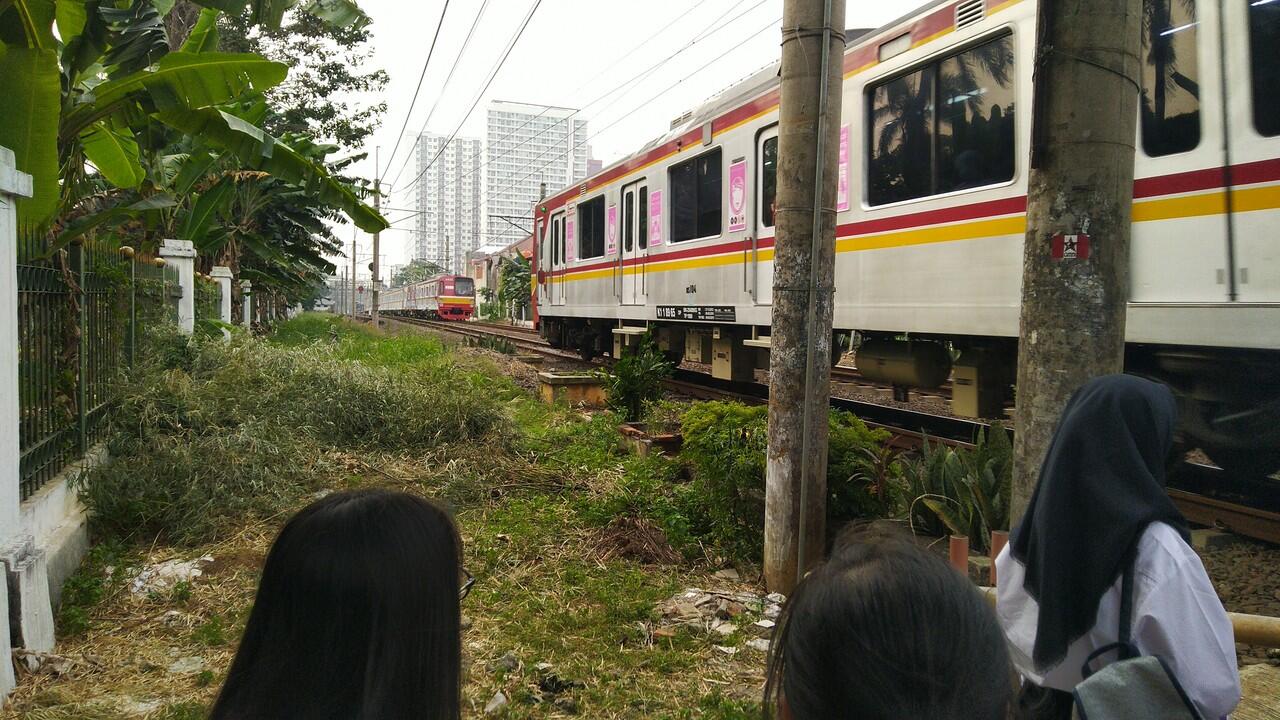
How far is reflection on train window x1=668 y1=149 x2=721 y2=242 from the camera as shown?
9.06 metres

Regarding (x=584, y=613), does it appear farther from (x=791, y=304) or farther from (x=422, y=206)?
(x=422, y=206)

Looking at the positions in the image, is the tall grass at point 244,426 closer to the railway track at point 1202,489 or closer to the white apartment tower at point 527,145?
the railway track at point 1202,489

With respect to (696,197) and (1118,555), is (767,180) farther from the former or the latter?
(1118,555)

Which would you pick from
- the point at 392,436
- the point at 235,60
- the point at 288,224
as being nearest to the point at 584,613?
the point at 392,436

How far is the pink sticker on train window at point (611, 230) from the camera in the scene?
1182cm

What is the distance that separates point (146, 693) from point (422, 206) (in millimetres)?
46177

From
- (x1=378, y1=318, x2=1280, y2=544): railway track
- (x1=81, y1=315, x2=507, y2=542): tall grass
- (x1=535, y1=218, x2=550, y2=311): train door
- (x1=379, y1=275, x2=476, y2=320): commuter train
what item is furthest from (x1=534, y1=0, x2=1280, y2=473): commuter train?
(x1=379, y1=275, x2=476, y2=320): commuter train

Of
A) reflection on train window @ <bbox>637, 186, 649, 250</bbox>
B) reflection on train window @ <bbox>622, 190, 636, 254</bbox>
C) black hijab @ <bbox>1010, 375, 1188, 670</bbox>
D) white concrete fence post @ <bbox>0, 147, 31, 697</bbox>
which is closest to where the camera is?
black hijab @ <bbox>1010, 375, 1188, 670</bbox>

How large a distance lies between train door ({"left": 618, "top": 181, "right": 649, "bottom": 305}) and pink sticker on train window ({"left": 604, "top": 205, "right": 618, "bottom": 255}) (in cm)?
23

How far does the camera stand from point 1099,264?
9.20 feet

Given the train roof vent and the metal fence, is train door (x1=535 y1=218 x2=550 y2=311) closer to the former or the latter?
the metal fence

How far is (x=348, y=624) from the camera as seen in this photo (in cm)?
123

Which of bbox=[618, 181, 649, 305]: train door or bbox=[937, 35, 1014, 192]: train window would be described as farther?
bbox=[618, 181, 649, 305]: train door

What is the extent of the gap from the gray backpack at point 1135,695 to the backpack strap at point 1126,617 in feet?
0.52
